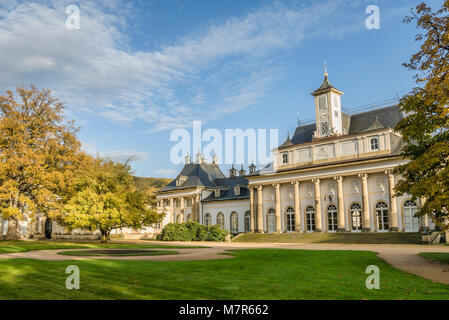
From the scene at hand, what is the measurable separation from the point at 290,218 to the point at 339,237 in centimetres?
857

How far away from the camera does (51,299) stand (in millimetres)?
8523

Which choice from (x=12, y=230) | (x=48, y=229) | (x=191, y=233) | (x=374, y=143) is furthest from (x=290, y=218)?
(x=48, y=229)

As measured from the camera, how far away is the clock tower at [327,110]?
153 feet

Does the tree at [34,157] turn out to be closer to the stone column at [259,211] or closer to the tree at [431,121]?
the stone column at [259,211]

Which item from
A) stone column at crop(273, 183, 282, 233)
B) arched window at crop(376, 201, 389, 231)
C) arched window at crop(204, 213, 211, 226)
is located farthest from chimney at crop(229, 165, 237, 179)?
arched window at crop(376, 201, 389, 231)

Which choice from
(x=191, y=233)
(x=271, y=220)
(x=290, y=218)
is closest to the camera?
(x=290, y=218)

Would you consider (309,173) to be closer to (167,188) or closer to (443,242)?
(443,242)

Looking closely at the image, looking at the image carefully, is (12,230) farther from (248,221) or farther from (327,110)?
(327,110)

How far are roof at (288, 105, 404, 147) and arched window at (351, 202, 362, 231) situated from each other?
794 centimetres

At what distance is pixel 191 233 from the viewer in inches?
1853

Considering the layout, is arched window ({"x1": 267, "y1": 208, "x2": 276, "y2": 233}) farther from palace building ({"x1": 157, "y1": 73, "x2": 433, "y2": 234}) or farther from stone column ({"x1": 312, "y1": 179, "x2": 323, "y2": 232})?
stone column ({"x1": 312, "y1": 179, "x2": 323, "y2": 232})

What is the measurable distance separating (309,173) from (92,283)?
36.4 m

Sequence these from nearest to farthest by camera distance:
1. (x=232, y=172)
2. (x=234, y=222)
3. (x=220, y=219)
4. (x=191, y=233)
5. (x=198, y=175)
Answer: (x=191, y=233) → (x=234, y=222) → (x=220, y=219) → (x=198, y=175) → (x=232, y=172)
